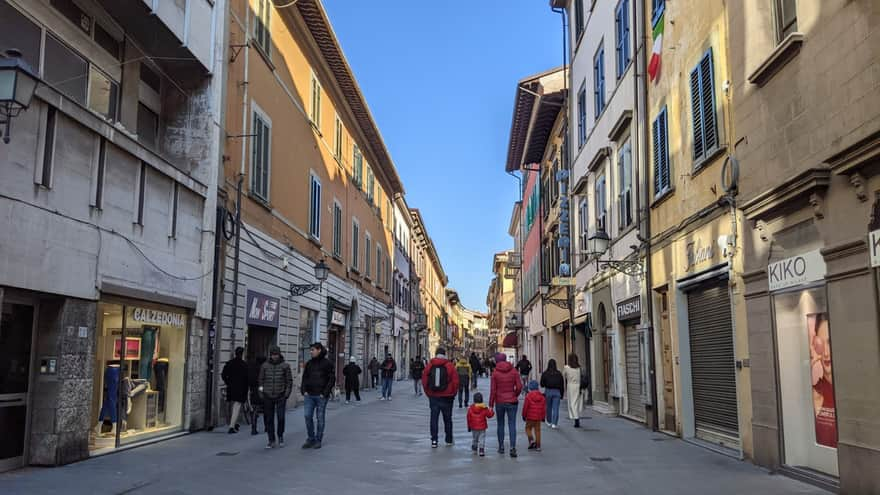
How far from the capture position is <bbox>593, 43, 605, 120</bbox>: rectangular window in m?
21.1

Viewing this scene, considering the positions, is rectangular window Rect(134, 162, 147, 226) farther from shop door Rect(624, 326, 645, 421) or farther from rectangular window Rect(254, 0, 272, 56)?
shop door Rect(624, 326, 645, 421)

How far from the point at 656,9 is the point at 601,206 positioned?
7.03m

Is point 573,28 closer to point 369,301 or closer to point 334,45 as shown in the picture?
point 334,45

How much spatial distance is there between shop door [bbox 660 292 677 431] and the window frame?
979cm

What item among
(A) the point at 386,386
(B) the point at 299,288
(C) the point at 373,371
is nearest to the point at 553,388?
(B) the point at 299,288

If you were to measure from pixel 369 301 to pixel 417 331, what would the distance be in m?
22.4

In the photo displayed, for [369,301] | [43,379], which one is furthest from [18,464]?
[369,301]

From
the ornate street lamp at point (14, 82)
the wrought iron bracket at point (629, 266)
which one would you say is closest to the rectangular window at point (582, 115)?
the wrought iron bracket at point (629, 266)

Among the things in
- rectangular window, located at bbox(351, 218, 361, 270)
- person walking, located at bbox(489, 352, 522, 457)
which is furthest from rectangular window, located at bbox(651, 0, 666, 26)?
rectangular window, located at bbox(351, 218, 361, 270)

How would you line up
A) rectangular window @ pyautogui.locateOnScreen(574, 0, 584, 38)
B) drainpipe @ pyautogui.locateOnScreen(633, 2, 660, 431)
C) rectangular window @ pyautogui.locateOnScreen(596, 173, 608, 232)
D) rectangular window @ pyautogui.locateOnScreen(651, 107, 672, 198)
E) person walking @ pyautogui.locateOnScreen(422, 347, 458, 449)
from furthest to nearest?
1. rectangular window @ pyautogui.locateOnScreen(574, 0, 584, 38)
2. rectangular window @ pyautogui.locateOnScreen(596, 173, 608, 232)
3. drainpipe @ pyautogui.locateOnScreen(633, 2, 660, 431)
4. rectangular window @ pyautogui.locateOnScreen(651, 107, 672, 198)
5. person walking @ pyautogui.locateOnScreen(422, 347, 458, 449)

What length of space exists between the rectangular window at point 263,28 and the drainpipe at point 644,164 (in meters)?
8.95

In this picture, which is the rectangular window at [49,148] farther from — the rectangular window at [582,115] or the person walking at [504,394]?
the rectangular window at [582,115]

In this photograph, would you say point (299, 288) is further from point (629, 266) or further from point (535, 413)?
point (535, 413)

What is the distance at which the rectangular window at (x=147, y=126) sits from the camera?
1444 centimetres
